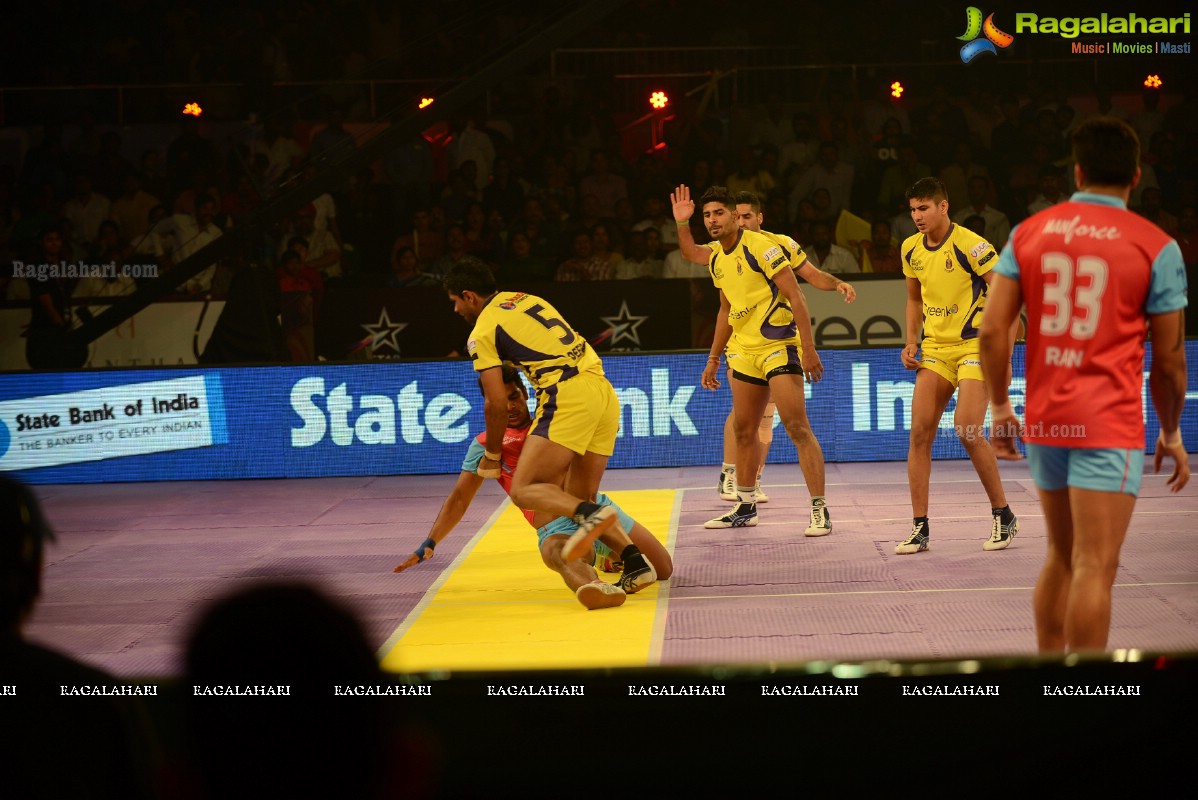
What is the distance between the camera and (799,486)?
35.8ft

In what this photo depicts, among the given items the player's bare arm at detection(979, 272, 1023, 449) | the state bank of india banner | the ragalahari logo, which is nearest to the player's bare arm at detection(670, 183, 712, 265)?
the state bank of india banner

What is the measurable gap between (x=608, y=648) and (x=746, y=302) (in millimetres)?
3653

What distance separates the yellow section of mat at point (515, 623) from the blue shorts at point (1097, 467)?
1.95 m

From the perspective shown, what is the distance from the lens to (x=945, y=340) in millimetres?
7766

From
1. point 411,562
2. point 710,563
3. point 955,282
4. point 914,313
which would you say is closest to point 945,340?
point 955,282

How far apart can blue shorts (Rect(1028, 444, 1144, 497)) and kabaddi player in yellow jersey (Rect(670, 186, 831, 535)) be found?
4.14 m

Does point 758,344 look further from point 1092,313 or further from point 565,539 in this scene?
point 1092,313

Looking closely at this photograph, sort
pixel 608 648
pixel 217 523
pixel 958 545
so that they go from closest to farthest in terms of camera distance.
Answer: pixel 608 648, pixel 958 545, pixel 217 523

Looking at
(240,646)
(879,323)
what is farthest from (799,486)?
(240,646)

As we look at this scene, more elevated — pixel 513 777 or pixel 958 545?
pixel 513 777

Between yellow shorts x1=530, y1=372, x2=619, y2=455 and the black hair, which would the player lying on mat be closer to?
yellow shorts x1=530, y1=372, x2=619, y2=455

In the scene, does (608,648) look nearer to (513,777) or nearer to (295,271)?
(513,777)

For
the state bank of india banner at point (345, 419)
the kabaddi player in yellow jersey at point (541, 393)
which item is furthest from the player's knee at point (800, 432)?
the state bank of india banner at point (345, 419)

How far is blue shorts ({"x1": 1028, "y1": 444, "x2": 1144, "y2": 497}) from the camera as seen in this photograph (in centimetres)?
428
